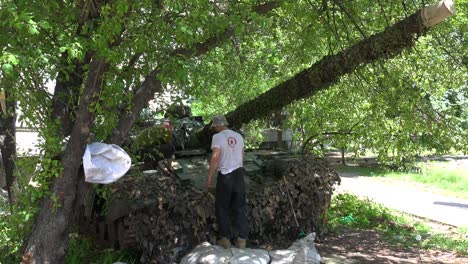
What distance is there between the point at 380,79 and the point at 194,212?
4.33 m

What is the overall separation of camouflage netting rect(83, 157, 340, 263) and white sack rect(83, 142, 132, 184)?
1051 millimetres

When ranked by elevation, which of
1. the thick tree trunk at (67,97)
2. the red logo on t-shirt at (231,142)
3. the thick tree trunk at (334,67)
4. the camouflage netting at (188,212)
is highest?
the thick tree trunk at (334,67)

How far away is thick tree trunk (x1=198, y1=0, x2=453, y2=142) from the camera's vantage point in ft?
25.4

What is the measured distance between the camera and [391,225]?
11094mm

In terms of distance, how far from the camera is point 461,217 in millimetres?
12625

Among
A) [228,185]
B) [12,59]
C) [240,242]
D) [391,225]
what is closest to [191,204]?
[228,185]

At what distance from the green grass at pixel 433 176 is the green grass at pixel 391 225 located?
5102 millimetres

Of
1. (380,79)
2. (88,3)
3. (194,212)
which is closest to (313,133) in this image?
(380,79)

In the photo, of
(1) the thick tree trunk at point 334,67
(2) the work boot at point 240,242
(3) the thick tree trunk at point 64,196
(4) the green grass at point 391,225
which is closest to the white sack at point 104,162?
(3) the thick tree trunk at point 64,196

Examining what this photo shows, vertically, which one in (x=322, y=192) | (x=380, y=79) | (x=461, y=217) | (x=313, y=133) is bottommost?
(x=461, y=217)

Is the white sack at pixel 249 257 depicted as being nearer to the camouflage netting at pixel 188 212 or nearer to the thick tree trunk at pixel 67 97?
the camouflage netting at pixel 188 212

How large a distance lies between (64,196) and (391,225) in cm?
740

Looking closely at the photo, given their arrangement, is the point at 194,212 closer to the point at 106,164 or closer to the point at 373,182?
the point at 106,164

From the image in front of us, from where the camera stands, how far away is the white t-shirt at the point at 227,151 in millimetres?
7484
